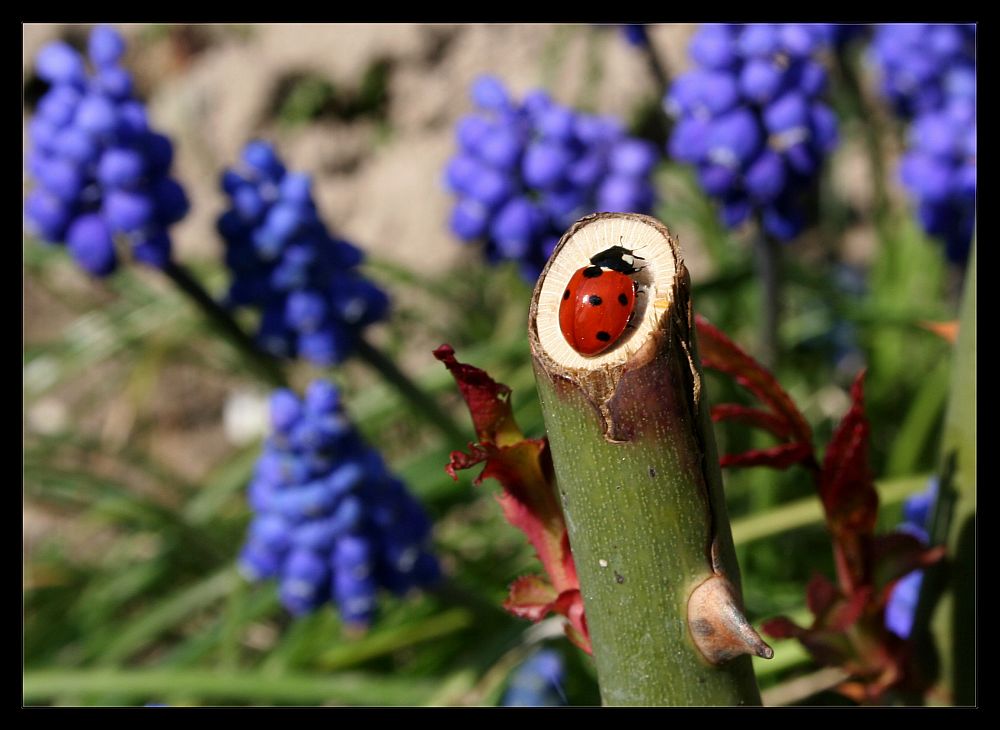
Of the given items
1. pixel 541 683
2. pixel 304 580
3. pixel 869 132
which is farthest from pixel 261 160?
pixel 869 132

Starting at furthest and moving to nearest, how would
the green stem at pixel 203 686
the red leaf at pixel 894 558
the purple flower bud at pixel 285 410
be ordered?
1. the green stem at pixel 203 686
2. the purple flower bud at pixel 285 410
3. the red leaf at pixel 894 558

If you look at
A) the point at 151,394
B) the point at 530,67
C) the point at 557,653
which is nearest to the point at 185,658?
the point at 557,653

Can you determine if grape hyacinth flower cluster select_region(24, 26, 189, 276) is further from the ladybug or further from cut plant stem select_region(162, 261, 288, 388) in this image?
the ladybug

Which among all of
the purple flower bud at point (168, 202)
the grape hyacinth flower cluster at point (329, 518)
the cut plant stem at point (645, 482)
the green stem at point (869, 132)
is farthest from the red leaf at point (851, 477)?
the green stem at point (869, 132)

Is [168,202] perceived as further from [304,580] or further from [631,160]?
[631,160]

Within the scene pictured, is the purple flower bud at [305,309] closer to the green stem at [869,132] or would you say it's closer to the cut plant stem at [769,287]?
the cut plant stem at [769,287]
